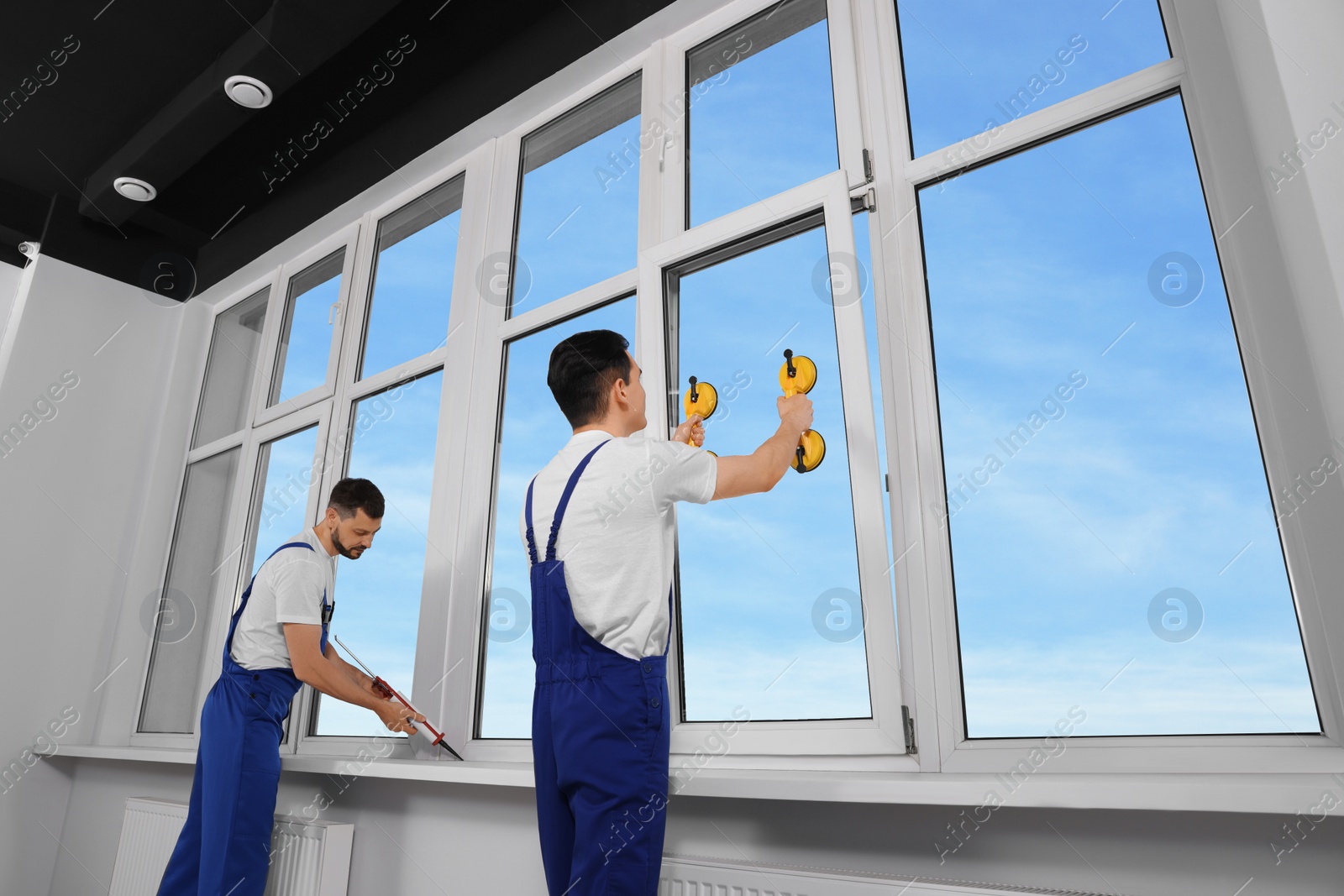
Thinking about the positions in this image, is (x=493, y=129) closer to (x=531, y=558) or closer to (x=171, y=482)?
(x=531, y=558)

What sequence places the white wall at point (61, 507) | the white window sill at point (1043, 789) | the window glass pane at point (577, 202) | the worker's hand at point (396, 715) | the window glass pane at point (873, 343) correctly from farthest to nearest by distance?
the white wall at point (61, 507) → the window glass pane at point (577, 202) → the worker's hand at point (396, 715) → the window glass pane at point (873, 343) → the white window sill at point (1043, 789)

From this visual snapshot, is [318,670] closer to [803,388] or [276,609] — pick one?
[276,609]

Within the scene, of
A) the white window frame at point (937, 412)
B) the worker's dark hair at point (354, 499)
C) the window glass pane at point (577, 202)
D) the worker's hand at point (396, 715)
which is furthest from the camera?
the window glass pane at point (577, 202)

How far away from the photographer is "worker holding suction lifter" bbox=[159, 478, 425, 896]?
2.10m

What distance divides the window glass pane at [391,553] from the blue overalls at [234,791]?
51 cm

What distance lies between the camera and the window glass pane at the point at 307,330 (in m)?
3.59

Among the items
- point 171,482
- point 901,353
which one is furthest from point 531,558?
point 171,482

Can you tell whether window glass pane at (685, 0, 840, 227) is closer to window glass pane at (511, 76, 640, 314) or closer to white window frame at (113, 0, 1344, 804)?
white window frame at (113, 0, 1344, 804)

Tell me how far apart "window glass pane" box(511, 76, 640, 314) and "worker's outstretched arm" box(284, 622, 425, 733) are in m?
1.20

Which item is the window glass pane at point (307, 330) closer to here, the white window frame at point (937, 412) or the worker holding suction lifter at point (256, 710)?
the worker holding suction lifter at point (256, 710)

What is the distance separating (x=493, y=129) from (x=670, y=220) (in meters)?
1.10

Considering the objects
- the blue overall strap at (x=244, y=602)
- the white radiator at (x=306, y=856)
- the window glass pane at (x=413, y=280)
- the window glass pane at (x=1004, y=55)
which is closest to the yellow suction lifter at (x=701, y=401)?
the window glass pane at (x=1004, y=55)

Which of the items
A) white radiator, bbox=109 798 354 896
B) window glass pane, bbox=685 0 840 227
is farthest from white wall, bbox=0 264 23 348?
window glass pane, bbox=685 0 840 227

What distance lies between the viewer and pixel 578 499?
1492mm
